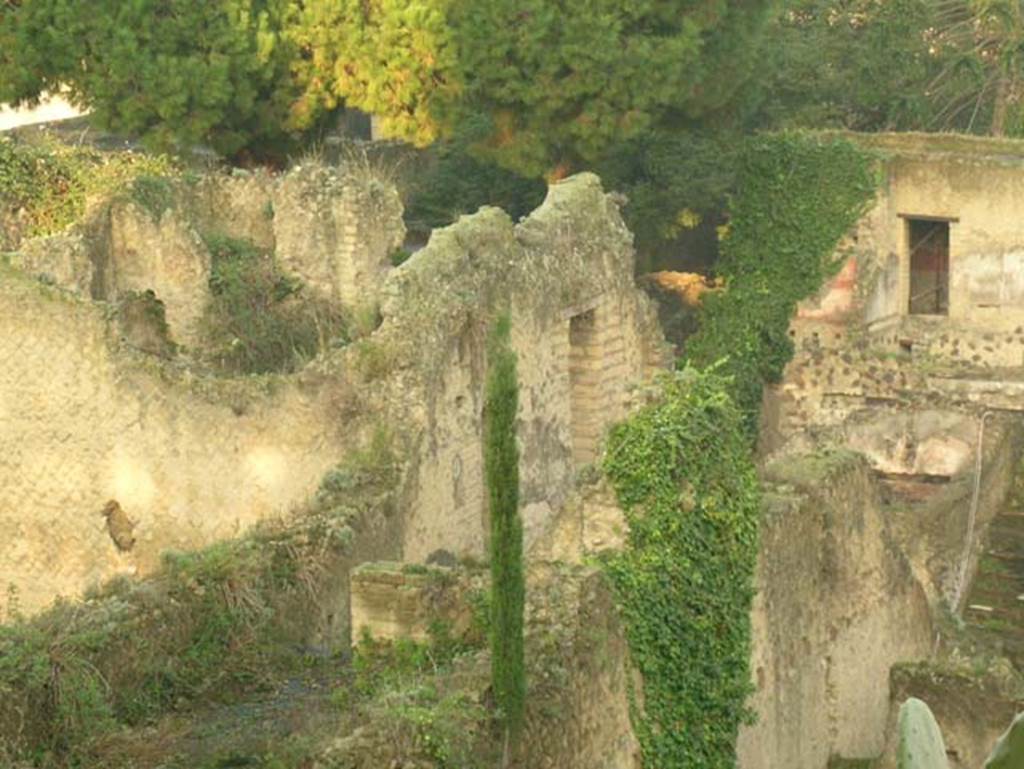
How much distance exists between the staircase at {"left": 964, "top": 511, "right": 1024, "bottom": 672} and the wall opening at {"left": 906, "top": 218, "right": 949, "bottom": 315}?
23.9 ft

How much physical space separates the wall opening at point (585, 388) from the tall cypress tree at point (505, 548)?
8733 mm

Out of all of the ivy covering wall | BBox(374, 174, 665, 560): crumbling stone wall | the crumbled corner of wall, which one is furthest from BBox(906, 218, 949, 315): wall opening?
the crumbled corner of wall

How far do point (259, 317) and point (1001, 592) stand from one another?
724 centimetres

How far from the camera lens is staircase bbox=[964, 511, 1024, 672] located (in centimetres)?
2339

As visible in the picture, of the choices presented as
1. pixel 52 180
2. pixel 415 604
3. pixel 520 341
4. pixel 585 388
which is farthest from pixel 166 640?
pixel 52 180

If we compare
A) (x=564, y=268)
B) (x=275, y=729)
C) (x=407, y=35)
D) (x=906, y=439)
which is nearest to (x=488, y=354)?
(x=564, y=268)

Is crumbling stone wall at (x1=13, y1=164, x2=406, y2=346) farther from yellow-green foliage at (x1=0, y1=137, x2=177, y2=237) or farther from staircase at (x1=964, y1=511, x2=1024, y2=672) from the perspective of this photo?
staircase at (x1=964, y1=511, x2=1024, y2=672)

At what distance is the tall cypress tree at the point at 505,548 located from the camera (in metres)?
12.4

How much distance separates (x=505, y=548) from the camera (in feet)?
41.4

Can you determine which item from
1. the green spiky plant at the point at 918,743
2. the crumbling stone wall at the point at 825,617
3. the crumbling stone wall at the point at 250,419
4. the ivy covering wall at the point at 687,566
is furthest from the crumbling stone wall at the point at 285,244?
the green spiky plant at the point at 918,743

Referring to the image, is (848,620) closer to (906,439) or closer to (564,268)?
(564,268)

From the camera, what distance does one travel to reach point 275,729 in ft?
44.2

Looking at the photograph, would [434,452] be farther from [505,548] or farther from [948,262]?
[948,262]

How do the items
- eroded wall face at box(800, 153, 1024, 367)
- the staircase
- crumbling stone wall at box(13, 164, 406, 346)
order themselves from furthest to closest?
eroded wall face at box(800, 153, 1024, 367) < the staircase < crumbling stone wall at box(13, 164, 406, 346)
